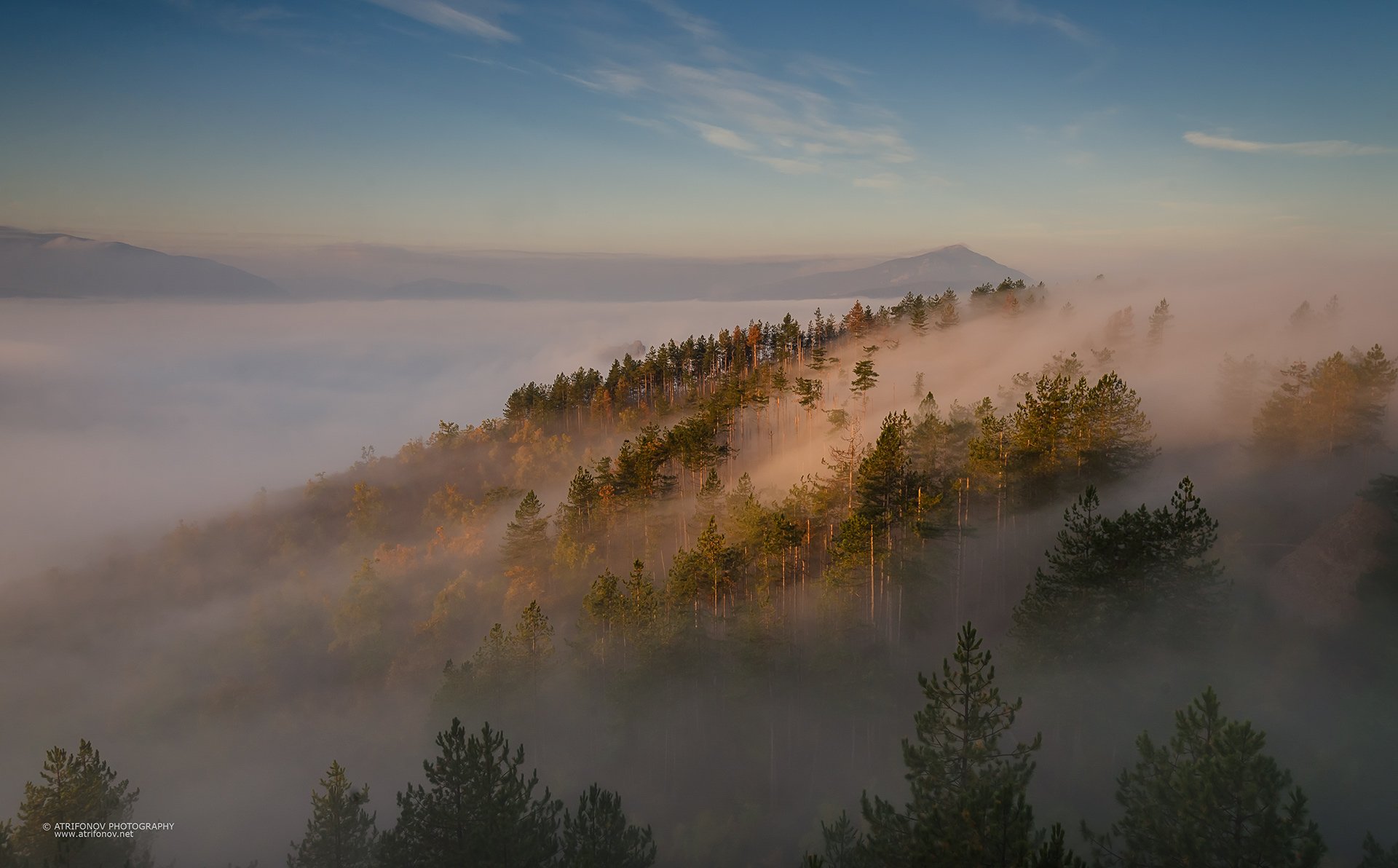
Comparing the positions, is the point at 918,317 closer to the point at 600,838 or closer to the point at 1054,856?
the point at 600,838

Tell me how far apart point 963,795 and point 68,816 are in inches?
1422

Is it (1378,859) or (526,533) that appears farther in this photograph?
(526,533)

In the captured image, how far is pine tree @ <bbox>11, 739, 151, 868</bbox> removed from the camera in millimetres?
28812

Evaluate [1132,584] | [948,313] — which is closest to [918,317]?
[948,313]

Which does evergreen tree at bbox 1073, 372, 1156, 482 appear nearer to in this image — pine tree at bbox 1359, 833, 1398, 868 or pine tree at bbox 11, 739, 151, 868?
pine tree at bbox 1359, 833, 1398, 868

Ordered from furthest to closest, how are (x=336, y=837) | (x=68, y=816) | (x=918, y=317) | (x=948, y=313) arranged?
(x=948, y=313) < (x=918, y=317) < (x=68, y=816) < (x=336, y=837)

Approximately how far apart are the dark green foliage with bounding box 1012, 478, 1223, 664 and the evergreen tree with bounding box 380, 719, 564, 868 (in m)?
23.2

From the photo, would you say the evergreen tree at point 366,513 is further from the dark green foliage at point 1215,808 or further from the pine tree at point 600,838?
the dark green foliage at point 1215,808

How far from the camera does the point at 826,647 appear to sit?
4322cm

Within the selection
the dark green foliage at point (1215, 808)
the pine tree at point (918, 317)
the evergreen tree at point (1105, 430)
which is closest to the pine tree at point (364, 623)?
the evergreen tree at point (1105, 430)

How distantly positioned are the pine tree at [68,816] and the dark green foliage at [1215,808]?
127 ft

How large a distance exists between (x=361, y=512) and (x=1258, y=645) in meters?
102

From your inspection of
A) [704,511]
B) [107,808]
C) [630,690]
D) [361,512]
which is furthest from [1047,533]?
[361,512]

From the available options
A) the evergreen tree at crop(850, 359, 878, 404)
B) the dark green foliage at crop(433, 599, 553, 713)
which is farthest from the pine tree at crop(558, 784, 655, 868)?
the evergreen tree at crop(850, 359, 878, 404)
